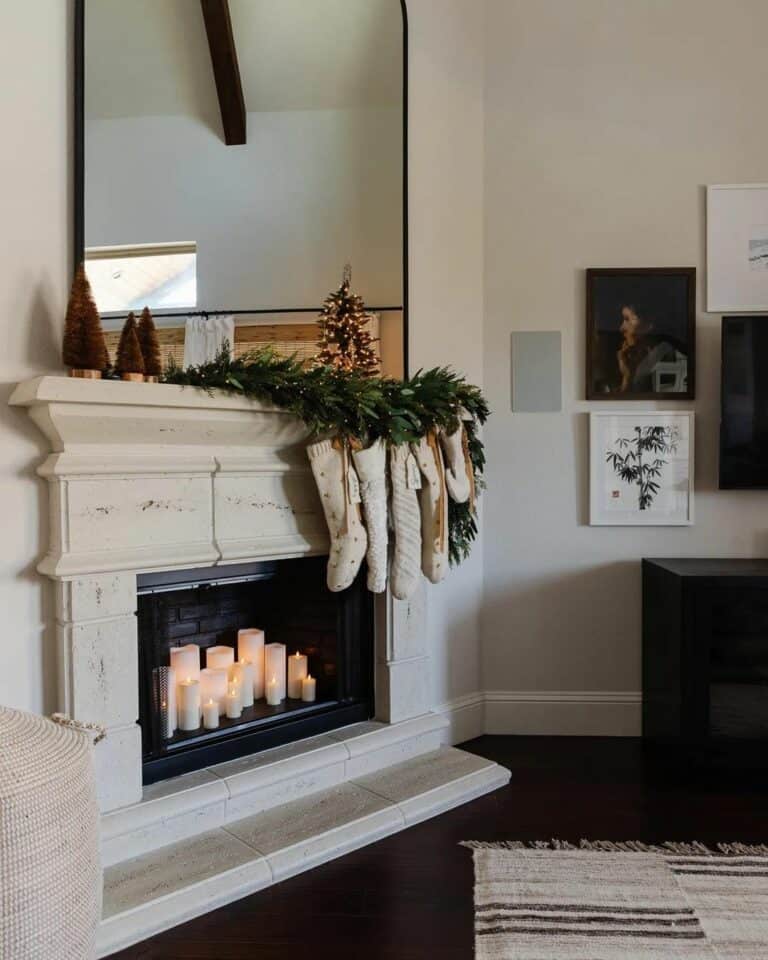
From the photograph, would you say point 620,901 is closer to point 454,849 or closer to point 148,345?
point 454,849

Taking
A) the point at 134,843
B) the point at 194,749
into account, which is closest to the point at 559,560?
the point at 194,749

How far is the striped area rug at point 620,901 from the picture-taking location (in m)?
→ 1.57

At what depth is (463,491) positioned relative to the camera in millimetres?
2371

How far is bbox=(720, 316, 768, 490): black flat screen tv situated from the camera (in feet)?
8.63

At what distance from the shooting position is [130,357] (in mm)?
1816

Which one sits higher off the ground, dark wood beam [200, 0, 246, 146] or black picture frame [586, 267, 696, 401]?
dark wood beam [200, 0, 246, 146]

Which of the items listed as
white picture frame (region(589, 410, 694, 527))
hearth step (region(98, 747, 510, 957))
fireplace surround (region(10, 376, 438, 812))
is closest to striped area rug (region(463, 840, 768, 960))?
hearth step (region(98, 747, 510, 957))

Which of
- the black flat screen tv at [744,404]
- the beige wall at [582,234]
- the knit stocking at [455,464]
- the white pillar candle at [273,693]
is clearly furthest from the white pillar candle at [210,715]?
the black flat screen tv at [744,404]

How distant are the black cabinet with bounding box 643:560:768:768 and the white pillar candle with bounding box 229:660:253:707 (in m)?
1.50

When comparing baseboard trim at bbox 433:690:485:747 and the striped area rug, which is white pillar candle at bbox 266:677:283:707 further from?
the striped area rug

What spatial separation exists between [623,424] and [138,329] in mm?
1877

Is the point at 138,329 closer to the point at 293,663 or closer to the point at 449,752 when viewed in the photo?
the point at 293,663

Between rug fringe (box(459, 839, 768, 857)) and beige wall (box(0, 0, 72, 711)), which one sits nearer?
beige wall (box(0, 0, 72, 711))

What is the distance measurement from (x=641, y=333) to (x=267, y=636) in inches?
74.6
